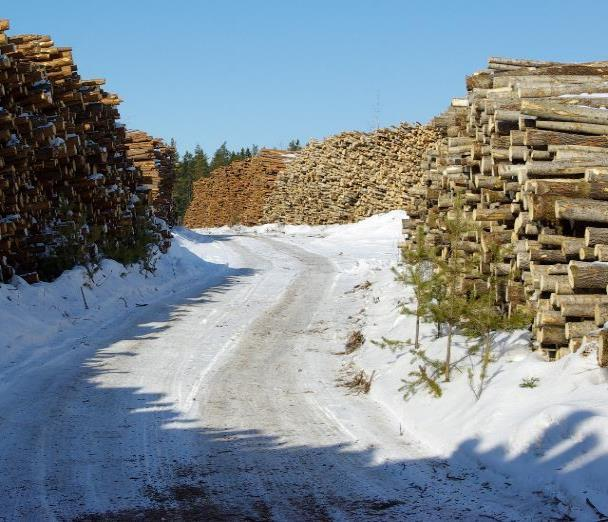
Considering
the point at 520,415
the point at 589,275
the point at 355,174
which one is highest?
the point at 355,174

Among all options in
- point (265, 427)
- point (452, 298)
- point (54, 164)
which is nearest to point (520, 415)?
point (452, 298)

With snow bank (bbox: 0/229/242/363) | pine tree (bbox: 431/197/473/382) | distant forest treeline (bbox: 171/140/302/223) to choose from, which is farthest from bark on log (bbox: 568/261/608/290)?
distant forest treeline (bbox: 171/140/302/223)

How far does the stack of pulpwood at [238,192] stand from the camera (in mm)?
44000

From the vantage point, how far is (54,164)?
15.1m

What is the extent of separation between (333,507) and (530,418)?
1874 mm

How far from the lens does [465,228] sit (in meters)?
8.34

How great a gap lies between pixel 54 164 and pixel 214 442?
401 inches

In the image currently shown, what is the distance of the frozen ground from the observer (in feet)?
16.9

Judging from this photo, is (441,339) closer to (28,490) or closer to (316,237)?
(28,490)

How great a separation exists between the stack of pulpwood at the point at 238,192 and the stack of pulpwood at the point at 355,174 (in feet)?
11.9

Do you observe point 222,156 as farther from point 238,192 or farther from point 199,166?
point 238,192

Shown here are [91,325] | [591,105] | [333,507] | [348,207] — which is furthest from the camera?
[348,207]

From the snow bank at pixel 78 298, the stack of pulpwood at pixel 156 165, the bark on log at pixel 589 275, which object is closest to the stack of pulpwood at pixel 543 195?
the bark on log at pixel 589 275

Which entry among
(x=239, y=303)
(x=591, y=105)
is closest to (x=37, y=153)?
(x=239, y=303)
